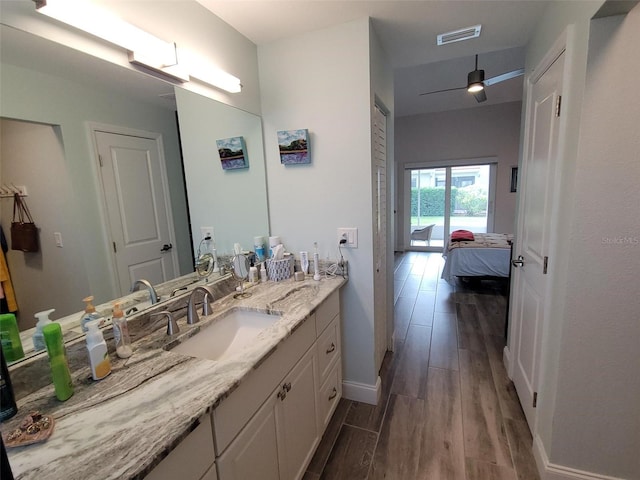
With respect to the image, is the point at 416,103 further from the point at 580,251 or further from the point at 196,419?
the point at 196,419

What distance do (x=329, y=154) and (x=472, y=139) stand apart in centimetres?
534

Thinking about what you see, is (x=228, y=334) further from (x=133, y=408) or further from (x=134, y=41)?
(x=134, y=41)

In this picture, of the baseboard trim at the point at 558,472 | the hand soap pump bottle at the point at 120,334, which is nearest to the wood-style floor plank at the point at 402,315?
the baseboard trim at the point at 558,472

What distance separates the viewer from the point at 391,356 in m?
2.62

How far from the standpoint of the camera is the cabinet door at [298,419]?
1.27 metres

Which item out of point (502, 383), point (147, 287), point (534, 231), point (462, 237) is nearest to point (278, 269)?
point (147, 287)

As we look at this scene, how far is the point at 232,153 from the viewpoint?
75.4 inches

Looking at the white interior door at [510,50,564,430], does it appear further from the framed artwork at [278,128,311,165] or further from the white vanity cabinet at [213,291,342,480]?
the framed artwork at [278,128,311,165]

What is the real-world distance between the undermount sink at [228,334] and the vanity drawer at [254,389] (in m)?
0.16

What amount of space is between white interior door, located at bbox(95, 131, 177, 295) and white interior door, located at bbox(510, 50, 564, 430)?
1.92 m

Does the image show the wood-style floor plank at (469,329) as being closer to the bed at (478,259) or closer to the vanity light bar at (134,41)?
the bed at (478,259)

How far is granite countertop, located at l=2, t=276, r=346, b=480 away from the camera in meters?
0.67

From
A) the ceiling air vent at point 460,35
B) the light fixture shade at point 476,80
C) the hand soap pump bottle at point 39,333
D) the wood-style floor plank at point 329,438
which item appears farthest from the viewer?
the light fixture shade at point 476,80

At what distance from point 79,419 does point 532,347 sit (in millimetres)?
2128
